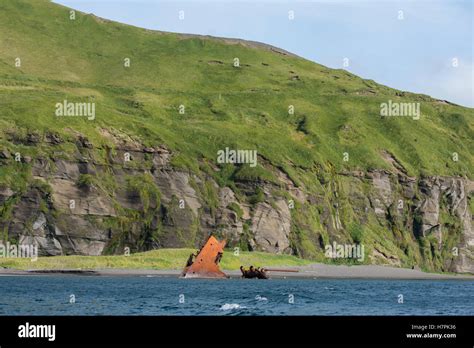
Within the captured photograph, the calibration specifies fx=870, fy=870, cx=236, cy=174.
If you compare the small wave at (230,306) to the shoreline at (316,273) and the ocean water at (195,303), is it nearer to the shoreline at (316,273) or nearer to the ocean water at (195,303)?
the ocean water at (195,303)

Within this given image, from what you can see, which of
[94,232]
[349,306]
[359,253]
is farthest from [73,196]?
[349,306]

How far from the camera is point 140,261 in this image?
5842 inches

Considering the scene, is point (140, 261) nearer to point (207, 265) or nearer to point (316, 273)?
point (207, 265)

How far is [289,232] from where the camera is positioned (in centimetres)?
17550

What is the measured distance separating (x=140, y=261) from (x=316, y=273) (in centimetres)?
3356

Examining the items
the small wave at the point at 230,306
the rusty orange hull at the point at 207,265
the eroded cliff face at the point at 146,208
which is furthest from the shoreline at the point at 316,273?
the small wave at the point at 230,306

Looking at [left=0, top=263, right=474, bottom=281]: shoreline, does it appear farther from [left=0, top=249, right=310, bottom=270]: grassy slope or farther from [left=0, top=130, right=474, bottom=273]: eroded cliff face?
[left=0, top=130, right=474, bottom=273]: eroded cliff face

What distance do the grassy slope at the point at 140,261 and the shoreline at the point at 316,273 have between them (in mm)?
2647

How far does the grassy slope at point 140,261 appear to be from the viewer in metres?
140

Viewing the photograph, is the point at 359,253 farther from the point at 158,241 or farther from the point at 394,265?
the point at 158,241

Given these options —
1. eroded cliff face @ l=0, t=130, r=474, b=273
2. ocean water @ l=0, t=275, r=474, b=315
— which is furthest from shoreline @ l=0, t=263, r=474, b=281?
ocean water @ l=0, t=275, r=474, b=315

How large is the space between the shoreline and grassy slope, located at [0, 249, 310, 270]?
2647 millimetres

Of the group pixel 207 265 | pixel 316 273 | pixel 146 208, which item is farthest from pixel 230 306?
pixel 146 208
